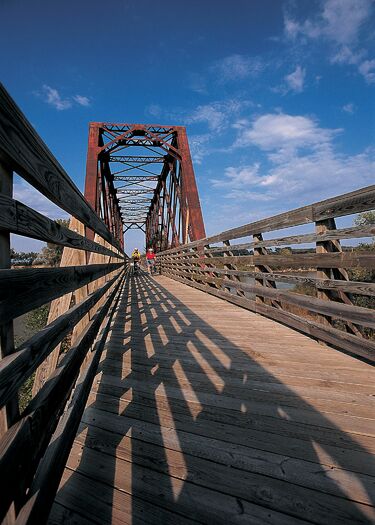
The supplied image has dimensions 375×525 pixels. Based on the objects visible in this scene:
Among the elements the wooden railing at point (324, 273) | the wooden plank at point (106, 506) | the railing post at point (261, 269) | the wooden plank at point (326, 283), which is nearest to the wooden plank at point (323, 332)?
the wooden railing at point (324, 273)

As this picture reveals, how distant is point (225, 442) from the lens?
1.38 metres

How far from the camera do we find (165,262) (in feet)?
46.9

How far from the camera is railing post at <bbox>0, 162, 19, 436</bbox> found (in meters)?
0.82

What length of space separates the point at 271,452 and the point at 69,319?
117cm

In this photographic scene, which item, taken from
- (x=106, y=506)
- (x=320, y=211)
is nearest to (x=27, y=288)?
(x=106, y=506)

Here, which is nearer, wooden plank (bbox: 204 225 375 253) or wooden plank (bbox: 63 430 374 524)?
wooden plank (bbox: 63 430 374 524)

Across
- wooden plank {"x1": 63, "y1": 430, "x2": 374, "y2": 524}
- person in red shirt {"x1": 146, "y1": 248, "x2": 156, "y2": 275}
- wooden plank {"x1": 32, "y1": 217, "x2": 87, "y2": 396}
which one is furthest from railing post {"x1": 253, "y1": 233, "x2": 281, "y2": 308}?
person in red shirt {"x1": 146, "y1": 248, "x2": 156, "y2": 275}

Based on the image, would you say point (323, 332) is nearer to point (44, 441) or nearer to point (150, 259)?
point (44, 441)

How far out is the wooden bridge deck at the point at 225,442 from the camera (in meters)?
1.05

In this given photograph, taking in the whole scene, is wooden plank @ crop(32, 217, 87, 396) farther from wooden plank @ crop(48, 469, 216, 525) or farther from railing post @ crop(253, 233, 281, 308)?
railing post @ crop(253, 233, 281, 308)

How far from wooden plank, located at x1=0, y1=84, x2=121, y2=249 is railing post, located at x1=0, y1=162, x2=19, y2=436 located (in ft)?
0.20

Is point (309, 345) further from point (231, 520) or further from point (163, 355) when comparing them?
point (231, 520)

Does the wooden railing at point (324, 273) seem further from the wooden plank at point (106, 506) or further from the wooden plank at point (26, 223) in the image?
the wooden plank at point (26, 223)

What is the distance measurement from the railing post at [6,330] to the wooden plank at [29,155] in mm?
60
